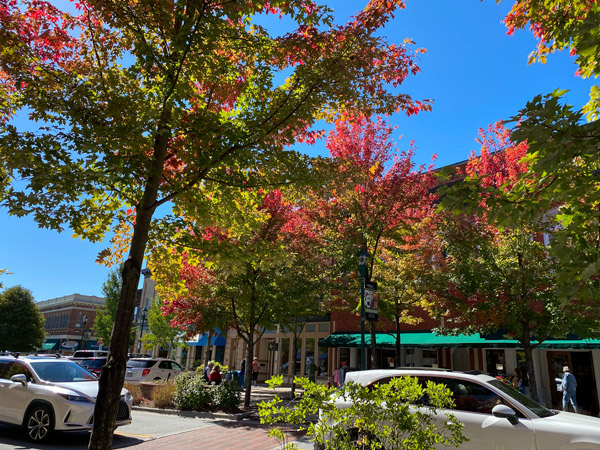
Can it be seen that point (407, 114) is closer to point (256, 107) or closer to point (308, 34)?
point (308, 34)

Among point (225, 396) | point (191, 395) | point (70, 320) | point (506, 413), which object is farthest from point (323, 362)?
point (70, 320)

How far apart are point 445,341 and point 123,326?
15242 millimetres

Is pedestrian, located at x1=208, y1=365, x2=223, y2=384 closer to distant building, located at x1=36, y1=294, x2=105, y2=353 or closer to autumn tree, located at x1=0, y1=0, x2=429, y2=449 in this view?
autumn tree, located at x1=0, y1=0, x2=429, y2=449

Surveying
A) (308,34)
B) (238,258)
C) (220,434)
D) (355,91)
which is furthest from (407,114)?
(220,434)

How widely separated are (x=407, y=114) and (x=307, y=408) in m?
4.98

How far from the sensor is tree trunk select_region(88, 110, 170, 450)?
14.8 ft

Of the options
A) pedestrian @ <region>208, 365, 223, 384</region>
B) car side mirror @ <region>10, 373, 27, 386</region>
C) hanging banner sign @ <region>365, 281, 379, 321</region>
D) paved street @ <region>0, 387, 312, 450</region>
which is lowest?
paved street @ <region>0, 387, 312, 450</region>

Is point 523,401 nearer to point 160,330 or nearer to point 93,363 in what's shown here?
point 93,363

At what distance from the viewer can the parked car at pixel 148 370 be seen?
20.0 meters

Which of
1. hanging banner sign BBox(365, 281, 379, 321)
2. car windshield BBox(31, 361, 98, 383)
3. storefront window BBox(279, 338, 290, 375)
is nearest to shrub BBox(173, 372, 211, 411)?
car windshield BBox(31, 361, 98, 383)

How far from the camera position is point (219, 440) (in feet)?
28.4

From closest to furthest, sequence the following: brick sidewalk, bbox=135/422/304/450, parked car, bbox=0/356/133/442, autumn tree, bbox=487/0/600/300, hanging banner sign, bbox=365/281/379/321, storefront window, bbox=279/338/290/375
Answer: autumn tree, bbox=487/0/600/300, parked car, bbox=0/356/133/442, brick sidewalk, bbox=135/422/304/450, hanging banner sign, bbox=365/281/379/321, storefront window, bbox=279/338/290/375

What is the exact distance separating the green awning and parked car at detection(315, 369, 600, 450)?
9.63 m

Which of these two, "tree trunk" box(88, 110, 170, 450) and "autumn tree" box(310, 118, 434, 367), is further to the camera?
"autumn tree" box(310, 118, 434, 367)
